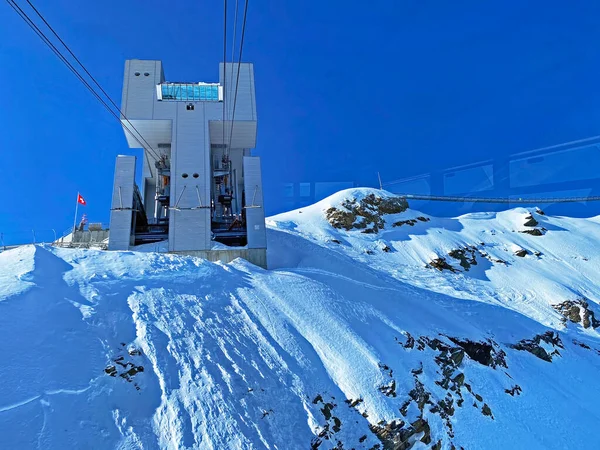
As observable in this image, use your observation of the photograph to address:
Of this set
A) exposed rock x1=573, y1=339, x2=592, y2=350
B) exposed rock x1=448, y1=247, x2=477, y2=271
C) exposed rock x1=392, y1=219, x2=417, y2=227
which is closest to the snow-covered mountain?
Answer: exposed rock x1=573, y1=339, x2=592, y2=350

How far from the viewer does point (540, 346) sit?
16.0 m

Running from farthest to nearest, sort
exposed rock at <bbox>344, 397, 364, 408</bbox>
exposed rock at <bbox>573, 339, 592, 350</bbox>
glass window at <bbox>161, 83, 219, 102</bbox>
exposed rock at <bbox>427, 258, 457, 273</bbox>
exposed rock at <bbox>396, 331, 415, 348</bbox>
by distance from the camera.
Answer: exposed rock at <bbox>427, 258, 457, 273</bbox>
glass window at <bbox>161, 83, 219, 102</bbox>
exposed rock at <bbox>573, 339, 592, 350</bbox>
exposed rock at <bbox>396, 331, 415, 348</bbox>
exposed rock at <bbox>344, 397, 364, 408</bbox>

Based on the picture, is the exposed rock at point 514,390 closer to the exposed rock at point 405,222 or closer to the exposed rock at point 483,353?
the exposed rock at point 483,353

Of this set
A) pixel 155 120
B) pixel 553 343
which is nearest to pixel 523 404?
pixel 553 343

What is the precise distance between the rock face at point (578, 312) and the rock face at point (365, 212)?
675 inches

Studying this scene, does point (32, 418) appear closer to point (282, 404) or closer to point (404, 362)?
point (282, 404)

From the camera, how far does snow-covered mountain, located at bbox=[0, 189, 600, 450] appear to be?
6266 millimetres

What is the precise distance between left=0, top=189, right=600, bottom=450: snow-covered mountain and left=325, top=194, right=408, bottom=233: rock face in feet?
60.2

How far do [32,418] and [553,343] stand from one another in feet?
63.4

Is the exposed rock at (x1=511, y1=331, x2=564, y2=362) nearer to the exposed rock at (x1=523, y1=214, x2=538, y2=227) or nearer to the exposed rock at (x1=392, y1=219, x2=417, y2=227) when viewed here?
the exposed rock at (x1=392, y1=219, x2=417, y2=227)

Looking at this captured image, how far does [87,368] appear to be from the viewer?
22.4ft

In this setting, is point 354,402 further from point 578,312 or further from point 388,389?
point 578,312

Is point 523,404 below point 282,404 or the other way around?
below

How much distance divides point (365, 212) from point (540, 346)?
24464 millimetres
